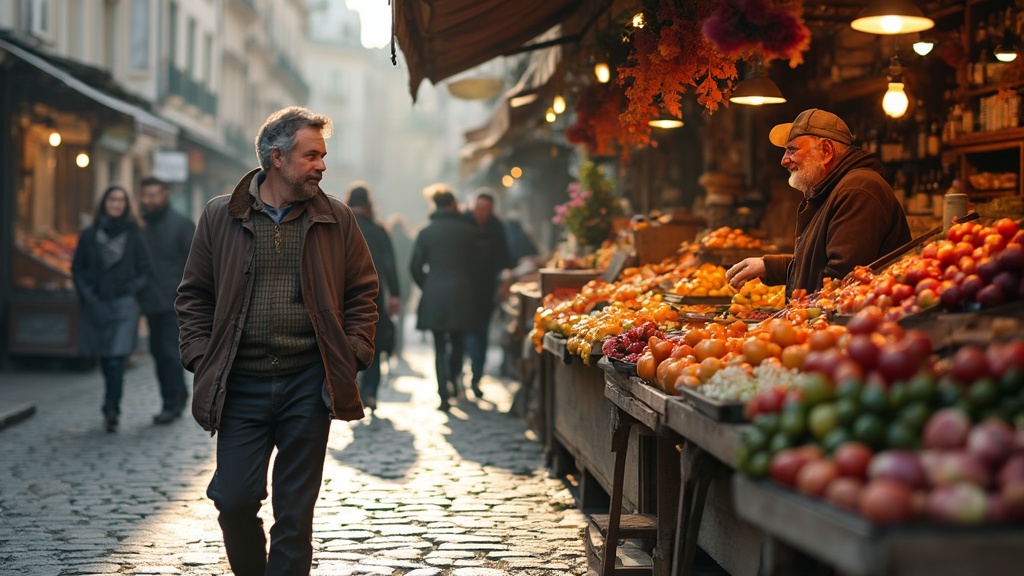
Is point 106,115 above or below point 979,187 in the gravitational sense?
above

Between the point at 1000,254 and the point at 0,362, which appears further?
the point at 0,362

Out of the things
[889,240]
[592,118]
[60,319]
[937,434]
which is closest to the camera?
[937,434]

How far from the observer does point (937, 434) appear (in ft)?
9.00

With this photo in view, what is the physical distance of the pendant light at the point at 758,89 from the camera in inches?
291

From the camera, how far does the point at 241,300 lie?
4762mm

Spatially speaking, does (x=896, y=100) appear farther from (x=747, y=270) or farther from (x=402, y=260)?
(x=402, y=260)

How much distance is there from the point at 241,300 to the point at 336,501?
3143 mm

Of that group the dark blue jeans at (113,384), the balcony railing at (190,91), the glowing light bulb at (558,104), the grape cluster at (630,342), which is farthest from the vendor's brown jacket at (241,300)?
the balcony railing at (190,91)

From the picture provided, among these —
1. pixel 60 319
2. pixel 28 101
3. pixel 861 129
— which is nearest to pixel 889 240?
pixel 861 129

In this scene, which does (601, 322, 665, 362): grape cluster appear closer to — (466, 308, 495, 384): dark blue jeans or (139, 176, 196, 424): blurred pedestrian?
(139, 176, 196, 424): blurred pedestrian

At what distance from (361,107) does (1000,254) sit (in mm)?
81391

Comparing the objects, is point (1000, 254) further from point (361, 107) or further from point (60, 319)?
point (361, 107)

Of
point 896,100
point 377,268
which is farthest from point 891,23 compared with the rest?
point 377,268

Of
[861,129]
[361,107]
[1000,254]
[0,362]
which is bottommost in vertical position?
[0,362]
